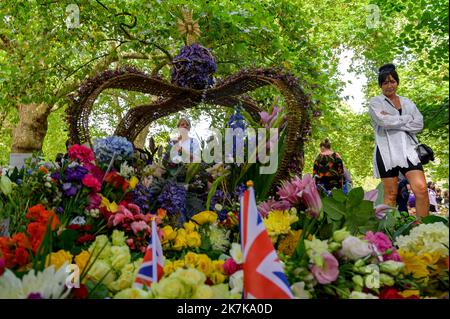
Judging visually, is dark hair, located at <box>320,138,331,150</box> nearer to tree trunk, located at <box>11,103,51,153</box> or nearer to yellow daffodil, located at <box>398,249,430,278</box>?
yellow daffodil, located at <box>398,249,430,278</box>

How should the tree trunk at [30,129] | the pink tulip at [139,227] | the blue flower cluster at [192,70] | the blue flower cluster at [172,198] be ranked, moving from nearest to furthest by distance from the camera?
the pink tulip at [139,227]
the blue flower cluster at [172,198]
the blue flower cluster at [192,70]
the tree trunk at [30,129]

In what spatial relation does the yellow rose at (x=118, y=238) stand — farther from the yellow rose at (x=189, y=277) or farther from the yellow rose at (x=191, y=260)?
the yellow rose at (x=189, y=277)

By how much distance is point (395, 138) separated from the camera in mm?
3090

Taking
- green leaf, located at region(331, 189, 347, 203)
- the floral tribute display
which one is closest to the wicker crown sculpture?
the floral tribute display

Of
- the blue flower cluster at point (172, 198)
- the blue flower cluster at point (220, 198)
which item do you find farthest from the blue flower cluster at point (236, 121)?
the blue flower cluster at point (172, 198)

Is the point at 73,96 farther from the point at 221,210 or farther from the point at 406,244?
the point at 406,244

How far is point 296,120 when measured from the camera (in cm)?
223

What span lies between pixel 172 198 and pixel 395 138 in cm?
180

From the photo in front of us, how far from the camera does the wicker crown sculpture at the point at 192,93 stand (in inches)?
88.5

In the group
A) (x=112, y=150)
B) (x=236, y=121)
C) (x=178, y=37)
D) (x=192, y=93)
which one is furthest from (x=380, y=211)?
(x=178, y=37)

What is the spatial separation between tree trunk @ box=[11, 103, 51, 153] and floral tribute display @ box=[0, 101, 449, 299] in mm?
7487

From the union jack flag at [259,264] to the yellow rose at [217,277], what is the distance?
0.84 ft

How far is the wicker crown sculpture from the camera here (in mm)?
2248
